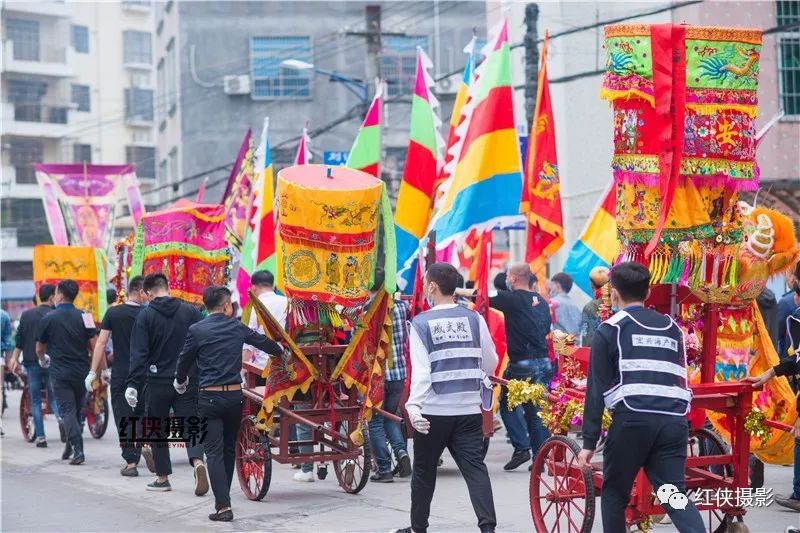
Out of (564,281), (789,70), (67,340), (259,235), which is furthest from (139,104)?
(67,340)

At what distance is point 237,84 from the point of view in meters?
40.5

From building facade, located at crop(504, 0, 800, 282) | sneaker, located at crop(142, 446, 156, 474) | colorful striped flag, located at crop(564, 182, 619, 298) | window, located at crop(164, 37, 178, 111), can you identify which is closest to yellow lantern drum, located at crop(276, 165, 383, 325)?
sneaker, located at crop(142, 446, 156, 474)

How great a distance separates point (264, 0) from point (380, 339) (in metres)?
31.6

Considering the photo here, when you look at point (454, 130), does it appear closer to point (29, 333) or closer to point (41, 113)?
point (29, 333)

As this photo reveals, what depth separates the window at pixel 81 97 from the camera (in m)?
58.6

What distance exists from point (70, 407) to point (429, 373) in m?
7.06

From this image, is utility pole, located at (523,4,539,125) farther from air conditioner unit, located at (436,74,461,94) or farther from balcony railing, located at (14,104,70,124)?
balcony railing, located at (14,104,70,124)

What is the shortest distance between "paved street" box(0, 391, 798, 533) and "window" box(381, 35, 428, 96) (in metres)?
28.4

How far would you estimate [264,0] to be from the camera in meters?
41.1

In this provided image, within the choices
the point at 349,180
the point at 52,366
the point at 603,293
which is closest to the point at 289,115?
the point at 52,366

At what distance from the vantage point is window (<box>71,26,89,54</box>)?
194ft

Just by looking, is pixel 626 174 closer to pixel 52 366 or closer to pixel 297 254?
pixel 297 254

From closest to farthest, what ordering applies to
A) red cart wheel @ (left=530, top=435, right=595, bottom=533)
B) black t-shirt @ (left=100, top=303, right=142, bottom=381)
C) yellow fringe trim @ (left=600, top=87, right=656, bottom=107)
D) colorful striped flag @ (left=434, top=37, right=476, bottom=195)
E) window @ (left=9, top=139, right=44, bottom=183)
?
1. red cart wheel @ (left=530, top=435, right=595, bottom=533)
2. yellow fringe trim @ (left=600, top=87, right=656, bottom=107)
3. black t-shirt @ (left=100, top=303, right=142, bottom=381)
4. colorful striped flag @ (left=434, top=37, right=476, bottom=195)
5. window @ (left=9, top=139, right=44, bottom=183)

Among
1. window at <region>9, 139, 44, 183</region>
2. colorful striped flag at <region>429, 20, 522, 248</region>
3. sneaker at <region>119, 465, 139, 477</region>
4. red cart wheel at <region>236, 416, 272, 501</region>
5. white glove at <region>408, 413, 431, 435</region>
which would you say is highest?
window at <region>9, 139, 44, 183</region>
